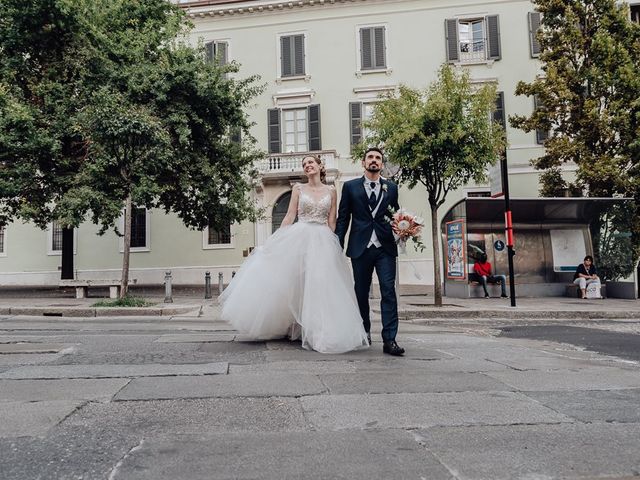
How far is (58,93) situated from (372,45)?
48.4 ft

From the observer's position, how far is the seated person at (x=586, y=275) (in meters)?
16.2

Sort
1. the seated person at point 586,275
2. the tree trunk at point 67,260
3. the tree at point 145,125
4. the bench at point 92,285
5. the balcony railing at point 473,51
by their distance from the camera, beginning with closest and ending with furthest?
1. the tree at point 145,125
2. the seated person at point 586,275
3. the bench at point 92,285
4. the tree trunk at point 67,260
5. the balcony railing at point 473,51

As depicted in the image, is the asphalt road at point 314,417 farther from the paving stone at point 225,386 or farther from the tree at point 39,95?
the tree at point 39,95

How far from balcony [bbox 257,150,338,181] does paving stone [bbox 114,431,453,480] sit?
22.2 m

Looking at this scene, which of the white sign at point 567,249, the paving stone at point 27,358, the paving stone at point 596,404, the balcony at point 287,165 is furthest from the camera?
the balcony at point 287,165

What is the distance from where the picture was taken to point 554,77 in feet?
58.3

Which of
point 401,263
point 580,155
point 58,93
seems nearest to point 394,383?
point 580,155

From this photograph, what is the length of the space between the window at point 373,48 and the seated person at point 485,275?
1311 cm

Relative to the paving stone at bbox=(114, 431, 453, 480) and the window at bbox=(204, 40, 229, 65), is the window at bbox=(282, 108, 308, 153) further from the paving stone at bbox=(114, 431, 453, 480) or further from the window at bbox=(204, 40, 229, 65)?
the paving stone at bbox=(114, 431, 453, 480)

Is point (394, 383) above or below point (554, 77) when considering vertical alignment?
below

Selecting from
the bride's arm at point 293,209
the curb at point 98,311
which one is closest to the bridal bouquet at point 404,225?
the bride's arm at point 293,209

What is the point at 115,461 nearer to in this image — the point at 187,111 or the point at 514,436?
the point at 514,436

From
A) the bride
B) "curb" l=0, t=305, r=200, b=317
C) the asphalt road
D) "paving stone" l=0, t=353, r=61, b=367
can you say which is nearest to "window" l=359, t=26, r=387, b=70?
"curb" l=0, t=305, r=200, b=317

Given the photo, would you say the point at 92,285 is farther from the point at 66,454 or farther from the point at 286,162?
the point at 66,454
